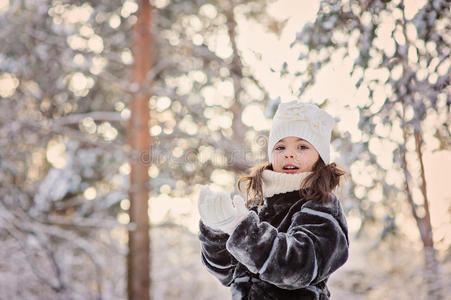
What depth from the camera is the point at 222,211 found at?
5.29 ft

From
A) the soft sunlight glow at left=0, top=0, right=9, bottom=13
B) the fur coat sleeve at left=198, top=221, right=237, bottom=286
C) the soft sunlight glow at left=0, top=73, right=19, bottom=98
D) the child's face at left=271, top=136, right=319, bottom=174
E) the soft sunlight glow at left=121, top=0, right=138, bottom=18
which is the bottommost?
the fur coat sleeve at left=198, top=221, right=237, bottom=286

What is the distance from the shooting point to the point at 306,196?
175 centimetres

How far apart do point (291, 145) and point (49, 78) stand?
538cm

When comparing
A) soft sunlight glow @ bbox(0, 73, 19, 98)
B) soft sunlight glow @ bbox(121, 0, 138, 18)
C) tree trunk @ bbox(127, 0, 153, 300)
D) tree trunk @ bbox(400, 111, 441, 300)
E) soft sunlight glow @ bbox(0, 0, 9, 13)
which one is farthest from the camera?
soft sunlight glow @ bbox(0, 73, 19, 98)

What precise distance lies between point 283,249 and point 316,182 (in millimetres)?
326

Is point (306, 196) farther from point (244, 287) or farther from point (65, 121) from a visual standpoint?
point (65, 121)

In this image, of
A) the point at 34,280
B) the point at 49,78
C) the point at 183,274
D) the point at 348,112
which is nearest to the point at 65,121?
the point at 49,78

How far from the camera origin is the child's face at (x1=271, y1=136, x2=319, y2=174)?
6.06 ft

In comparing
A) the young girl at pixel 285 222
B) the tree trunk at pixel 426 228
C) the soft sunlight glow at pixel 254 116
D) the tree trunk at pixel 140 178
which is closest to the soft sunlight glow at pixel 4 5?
the tree trunk at pixel 140 178

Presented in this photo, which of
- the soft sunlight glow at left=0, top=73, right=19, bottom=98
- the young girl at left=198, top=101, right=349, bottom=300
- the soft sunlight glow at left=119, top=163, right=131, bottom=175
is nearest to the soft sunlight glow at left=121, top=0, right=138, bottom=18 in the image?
the soft sunlight glow at left=0, top=73, right=19, bottom=98

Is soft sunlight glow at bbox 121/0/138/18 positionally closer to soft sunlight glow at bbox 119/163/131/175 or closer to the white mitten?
soft sunlight glow at bbox 119/163/131/175

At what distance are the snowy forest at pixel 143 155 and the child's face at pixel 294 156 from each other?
186cm

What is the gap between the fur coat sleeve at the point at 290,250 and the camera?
1.56m

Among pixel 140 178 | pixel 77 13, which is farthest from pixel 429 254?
pixel 77 13
